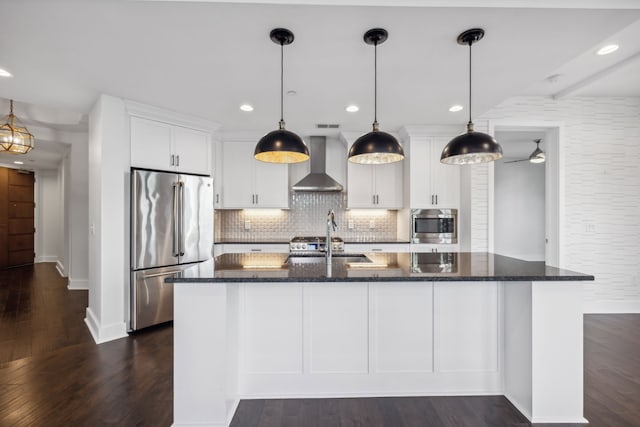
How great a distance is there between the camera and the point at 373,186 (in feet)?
15.7

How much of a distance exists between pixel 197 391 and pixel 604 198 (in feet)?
17.3

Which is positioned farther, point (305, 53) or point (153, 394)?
point (305, 53)

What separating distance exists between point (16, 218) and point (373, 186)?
364 inches

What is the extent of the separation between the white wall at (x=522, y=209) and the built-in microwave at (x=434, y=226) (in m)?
3.92

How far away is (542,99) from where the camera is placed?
4.12 metres

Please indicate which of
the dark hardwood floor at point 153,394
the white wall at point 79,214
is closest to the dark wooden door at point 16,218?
the white wall at point 79,214

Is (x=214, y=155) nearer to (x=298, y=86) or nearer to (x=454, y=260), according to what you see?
(x=298, y=86)

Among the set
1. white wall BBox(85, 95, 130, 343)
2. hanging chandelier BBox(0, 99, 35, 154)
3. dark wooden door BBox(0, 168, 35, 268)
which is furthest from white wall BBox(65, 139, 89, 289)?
dark wooden door BBox(0, 168, 35, 268)

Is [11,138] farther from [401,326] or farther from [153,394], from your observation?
[401,326]

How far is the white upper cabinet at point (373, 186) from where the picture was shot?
478cm

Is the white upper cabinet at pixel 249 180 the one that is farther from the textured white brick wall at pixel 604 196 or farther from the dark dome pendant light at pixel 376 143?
the textured white brick wall at pixel 604 196

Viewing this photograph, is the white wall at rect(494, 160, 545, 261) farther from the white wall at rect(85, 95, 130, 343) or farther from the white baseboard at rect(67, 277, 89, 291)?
the white baseboard at rect(67, 277, 89, 291)

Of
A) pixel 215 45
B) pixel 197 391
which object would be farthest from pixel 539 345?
pixel 215 45

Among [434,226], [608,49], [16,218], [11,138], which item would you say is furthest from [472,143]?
[16,218]
